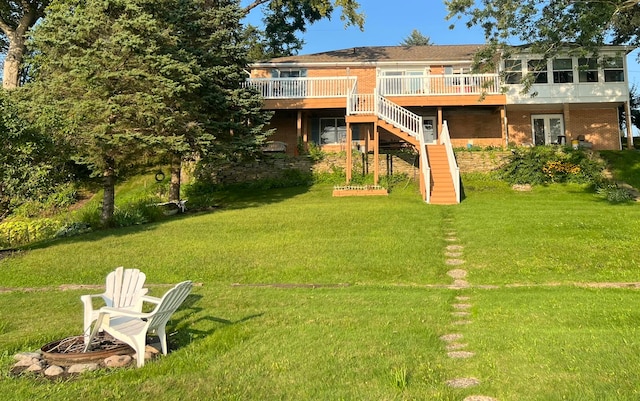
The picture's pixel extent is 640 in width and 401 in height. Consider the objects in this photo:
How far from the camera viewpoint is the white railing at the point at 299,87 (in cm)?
2295

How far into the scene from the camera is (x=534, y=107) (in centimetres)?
2467

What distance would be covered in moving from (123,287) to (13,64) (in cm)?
2264

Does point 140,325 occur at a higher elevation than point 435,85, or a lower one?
lower

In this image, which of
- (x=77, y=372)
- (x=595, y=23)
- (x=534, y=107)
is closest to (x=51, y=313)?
(x=77, y=372)

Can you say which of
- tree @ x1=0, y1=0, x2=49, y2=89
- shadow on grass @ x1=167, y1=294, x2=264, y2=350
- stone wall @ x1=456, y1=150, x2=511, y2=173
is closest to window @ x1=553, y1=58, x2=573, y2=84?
stone wall @ x1=456, y1=150, x2=511, y2=173

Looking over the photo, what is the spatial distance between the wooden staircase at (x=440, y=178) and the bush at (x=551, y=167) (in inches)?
135

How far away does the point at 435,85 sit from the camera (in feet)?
75.0

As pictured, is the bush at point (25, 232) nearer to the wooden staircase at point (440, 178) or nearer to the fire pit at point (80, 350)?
the fire pit at point (80, 350)

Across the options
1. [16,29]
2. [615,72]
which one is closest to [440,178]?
[615,72]

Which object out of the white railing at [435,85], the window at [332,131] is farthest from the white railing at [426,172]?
the window at [332,131]

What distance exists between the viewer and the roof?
1010 inches

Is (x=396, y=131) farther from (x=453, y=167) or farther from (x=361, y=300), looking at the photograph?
(x=361, y=300)

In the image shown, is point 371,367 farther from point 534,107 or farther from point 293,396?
point 534,107

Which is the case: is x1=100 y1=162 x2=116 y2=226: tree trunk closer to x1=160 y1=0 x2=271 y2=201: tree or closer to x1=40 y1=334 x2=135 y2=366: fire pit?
x1=160 y1=0 x2=271 y2=201: tree
